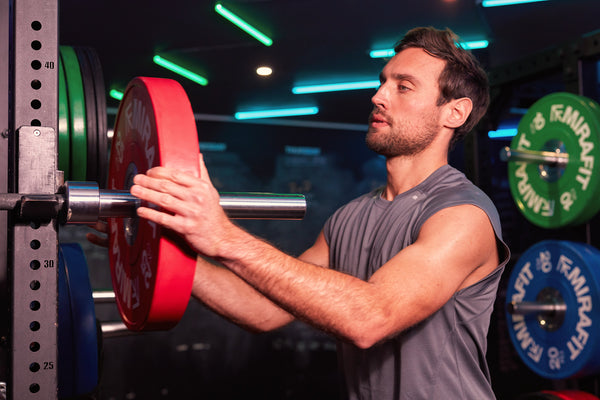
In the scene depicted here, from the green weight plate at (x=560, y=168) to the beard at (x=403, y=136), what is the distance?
853mm

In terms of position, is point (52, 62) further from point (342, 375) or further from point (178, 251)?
point (342, 375)

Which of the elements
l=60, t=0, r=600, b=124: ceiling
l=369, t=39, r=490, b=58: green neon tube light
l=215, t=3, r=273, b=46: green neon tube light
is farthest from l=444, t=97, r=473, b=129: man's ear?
l=369, t=39, r=490, b=58: green neon tube light

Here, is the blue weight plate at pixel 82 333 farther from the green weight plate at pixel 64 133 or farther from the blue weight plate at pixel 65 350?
the green weight plate at pixel 64 133

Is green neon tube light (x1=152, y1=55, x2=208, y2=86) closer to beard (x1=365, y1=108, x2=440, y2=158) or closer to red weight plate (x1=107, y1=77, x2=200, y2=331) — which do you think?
beard (x1=365, y1=108, x2=440, y2=158)

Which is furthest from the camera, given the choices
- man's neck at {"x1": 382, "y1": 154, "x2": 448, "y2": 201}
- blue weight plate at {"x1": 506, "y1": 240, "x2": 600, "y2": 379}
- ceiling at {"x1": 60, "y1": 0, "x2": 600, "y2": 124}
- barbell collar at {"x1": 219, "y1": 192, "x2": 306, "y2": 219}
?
ceiling at {"x1": 60, "y1": 0, "x2": 600, "y2": 124}

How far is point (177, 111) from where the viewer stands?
794mm

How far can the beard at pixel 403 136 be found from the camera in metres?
1.48

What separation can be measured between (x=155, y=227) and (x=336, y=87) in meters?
4.88

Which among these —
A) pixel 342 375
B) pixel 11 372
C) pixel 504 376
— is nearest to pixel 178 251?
pixel 11 372

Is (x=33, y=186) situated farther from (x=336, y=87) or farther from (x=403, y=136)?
(x=336, y=87)

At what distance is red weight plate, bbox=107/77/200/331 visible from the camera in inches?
30.3

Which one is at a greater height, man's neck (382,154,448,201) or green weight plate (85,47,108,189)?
green weight plate (85,47,108,189)

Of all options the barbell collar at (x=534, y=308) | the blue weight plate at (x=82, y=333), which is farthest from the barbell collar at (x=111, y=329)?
the barbell collar at (x=534, y=308)

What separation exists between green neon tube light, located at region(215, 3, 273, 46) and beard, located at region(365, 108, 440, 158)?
2527mm
